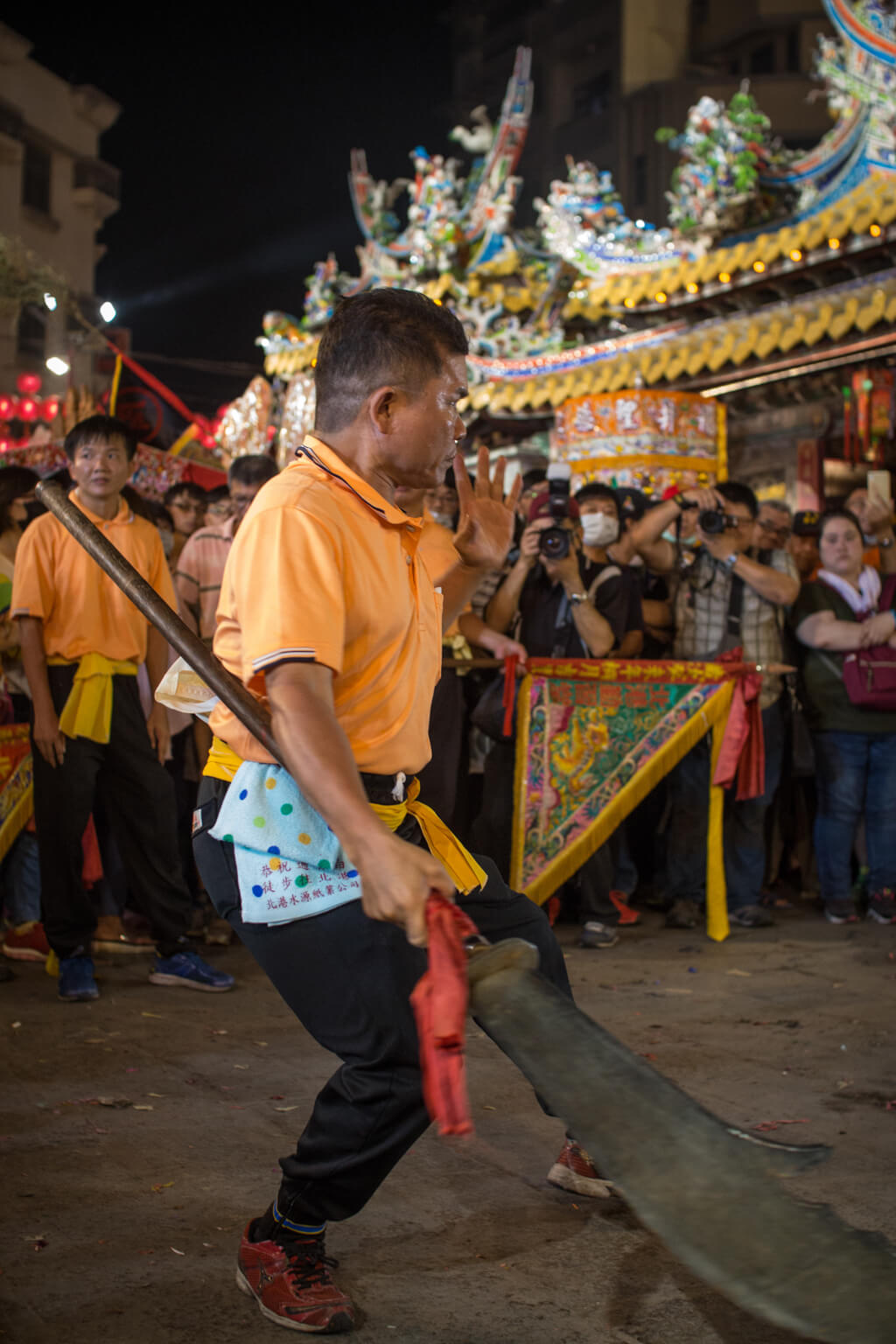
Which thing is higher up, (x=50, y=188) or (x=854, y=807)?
(x=50, y=188)

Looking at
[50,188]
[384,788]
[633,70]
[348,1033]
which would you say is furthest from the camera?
[633,70]

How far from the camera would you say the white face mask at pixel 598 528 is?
5.71 metres

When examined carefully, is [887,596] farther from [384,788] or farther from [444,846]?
[384,788]

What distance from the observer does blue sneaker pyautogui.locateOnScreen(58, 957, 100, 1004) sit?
13.7 ft

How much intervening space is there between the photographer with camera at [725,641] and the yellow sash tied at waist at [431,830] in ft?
11.2

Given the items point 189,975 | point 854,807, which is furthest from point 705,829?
point 189,975

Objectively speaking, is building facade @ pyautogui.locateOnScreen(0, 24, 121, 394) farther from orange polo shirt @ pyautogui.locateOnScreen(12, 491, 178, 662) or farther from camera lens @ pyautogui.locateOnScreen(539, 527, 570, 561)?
orange polo shirt @ pyautogui.locateOnScreen(12, 491, 178, 662)

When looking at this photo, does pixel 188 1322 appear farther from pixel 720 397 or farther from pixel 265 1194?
pixel 720 397

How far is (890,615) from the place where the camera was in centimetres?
563

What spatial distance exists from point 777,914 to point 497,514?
3.79 m

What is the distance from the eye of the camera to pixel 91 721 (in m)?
4.23

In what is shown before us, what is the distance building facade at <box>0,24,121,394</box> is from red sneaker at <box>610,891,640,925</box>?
23470 mm

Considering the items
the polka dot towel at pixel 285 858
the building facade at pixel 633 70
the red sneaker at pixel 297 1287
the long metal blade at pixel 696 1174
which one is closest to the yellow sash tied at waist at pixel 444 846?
the polka dot towel at pixel 285 858

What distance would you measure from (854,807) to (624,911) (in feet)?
3.59
